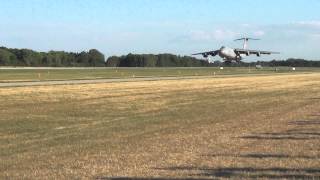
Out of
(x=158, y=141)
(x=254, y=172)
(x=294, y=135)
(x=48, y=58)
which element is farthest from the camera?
(x=48, y=58)

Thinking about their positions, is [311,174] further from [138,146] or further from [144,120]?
[144,120]

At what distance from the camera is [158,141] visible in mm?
16234

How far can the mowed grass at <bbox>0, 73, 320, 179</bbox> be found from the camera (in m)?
11.7

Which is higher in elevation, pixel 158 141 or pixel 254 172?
pixel 254 172

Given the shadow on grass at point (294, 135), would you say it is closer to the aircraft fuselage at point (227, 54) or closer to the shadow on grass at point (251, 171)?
the shadow on grass at point (251, 171)

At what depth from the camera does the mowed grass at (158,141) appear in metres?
11.7

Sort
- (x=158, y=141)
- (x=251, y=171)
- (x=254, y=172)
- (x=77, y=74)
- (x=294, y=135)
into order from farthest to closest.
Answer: (x=77, y=74) < (x=294, y=135) < (x=158, y=141) < (x=251, y=171) < (x=254, y=172)

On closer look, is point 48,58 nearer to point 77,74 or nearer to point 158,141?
point 77,74

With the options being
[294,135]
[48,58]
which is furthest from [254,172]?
[48,58]

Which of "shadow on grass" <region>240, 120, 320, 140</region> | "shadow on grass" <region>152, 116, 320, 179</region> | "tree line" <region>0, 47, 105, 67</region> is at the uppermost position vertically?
"shadow on grass" <region>152, 116, 320, 179</region>

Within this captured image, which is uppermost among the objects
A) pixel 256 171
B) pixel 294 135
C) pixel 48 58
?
pixel 256 171

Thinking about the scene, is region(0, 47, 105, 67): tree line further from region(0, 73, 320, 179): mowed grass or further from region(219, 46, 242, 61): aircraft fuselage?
region(0, 73, 320, 179): mowed grass

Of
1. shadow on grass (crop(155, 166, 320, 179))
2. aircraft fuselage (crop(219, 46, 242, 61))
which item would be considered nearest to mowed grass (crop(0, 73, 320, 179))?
shadow on grass (crop(155, 166, 320, 179))

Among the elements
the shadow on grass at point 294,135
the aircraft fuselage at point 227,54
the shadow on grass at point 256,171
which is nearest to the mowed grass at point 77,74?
the aircraft fuselage at point 227,54
